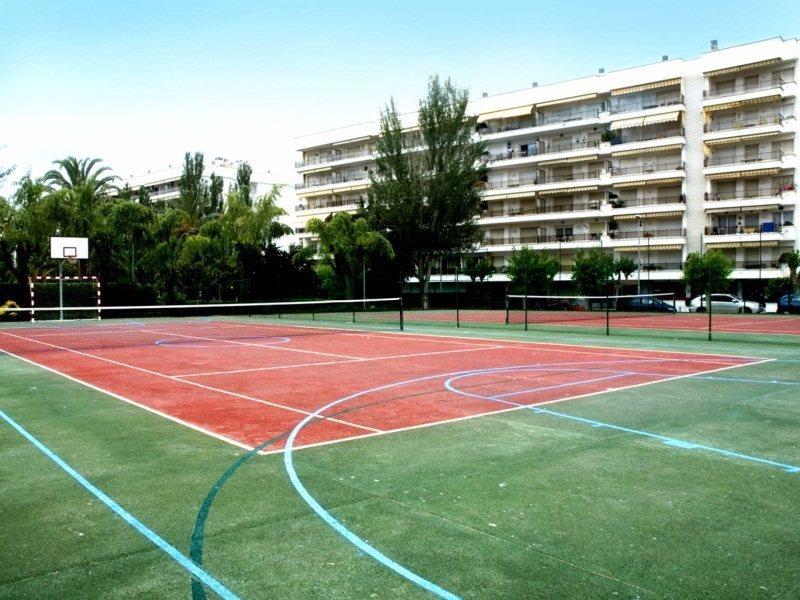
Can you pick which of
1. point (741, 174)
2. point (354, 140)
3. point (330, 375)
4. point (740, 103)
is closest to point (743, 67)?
point (740, 103)

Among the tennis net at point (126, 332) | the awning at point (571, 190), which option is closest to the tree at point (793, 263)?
the awning at point (571, 190)

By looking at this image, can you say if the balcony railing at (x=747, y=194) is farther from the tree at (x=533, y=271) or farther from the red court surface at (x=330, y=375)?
the red court surface at (x=330, y=375)

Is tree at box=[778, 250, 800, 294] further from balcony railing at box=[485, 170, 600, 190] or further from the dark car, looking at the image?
balcony railing at box=[485, 170, 600, 190]

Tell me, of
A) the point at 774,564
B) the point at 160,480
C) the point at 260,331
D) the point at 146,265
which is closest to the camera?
the point at 774,564

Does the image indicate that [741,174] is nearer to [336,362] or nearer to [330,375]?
[336,362]

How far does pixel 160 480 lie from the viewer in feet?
22.3

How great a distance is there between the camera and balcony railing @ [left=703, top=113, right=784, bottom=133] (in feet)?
195

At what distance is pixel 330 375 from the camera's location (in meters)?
14.7

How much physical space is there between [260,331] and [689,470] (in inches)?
962

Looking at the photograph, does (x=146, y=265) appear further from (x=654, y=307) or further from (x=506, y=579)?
(x=506, y=579)

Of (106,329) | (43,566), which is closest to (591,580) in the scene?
(43,566)

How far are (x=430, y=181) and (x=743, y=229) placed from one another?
28.4m

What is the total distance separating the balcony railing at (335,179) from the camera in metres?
86.0

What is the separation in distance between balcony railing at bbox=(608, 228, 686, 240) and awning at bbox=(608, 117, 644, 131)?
1016 centimetres
